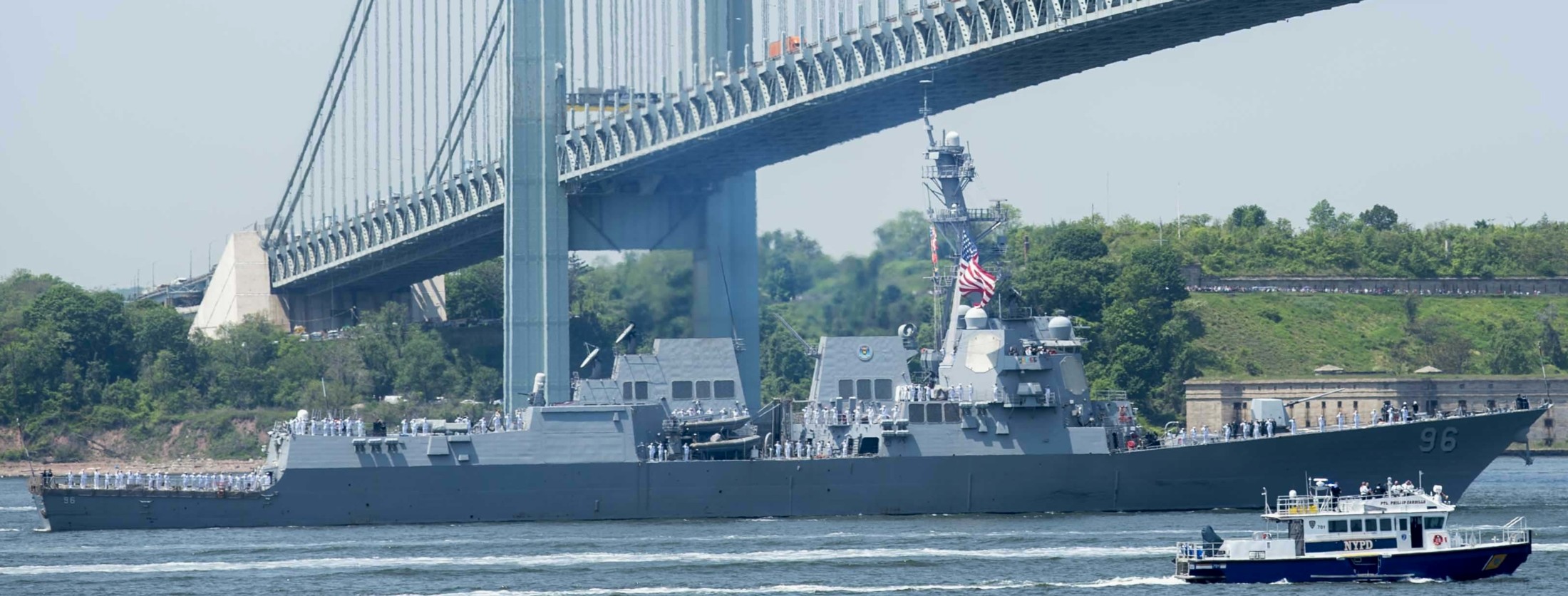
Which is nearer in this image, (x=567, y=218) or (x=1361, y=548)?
(x=1361, y=548)

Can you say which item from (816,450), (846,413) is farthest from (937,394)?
(816,450)

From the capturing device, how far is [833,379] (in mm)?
46156

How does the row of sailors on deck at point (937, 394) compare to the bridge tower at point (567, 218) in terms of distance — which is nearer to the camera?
the row of sailors on deck at point (937, 394)

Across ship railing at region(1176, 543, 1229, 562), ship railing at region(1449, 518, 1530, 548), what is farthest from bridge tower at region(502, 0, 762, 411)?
ship railing at region(1449, 518, 1530, 548)

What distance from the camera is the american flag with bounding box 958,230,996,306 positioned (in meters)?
44.3

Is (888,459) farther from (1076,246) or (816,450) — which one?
(1076,246)

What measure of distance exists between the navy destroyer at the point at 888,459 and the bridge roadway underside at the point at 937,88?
2441 mm

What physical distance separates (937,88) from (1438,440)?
38.7 feet

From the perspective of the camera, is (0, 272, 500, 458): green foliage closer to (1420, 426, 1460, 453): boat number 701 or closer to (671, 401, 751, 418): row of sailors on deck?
(671, 401, 751, 418): row of sailors on deck

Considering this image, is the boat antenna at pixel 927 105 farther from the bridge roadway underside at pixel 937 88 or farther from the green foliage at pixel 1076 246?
the green foliage at pixel 1076 246

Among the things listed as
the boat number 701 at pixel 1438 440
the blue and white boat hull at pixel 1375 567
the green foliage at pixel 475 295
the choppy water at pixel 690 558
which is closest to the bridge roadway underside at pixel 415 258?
the green foliage at pixel 475 295

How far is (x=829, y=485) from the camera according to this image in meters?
44.0

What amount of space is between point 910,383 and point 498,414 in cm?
770

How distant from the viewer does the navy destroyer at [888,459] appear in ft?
143
